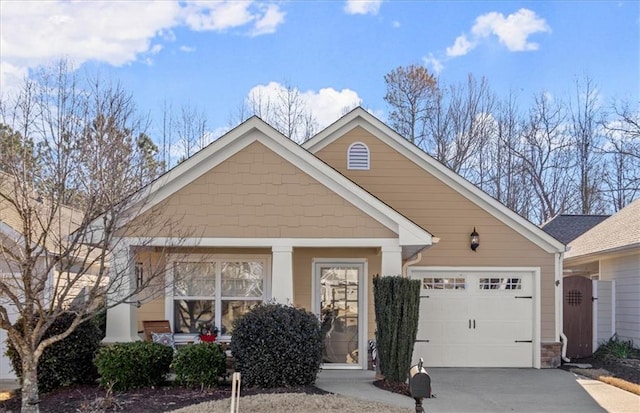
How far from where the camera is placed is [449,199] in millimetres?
13492

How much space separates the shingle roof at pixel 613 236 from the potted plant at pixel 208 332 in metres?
8.54

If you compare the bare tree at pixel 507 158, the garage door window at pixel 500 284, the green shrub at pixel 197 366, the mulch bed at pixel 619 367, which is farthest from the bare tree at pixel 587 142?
the green shrub at pixel 197 366

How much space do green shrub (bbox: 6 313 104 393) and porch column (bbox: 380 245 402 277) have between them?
500 cm

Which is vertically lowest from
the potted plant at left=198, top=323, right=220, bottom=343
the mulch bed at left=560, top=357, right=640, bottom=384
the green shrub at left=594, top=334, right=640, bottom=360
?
the mulch bed at left=560, top=357, right=640, bottom=384

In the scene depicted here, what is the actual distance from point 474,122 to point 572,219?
7.42 metres

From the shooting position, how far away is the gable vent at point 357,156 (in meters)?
13.6

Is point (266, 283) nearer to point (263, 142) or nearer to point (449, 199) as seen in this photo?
point (263, 142)

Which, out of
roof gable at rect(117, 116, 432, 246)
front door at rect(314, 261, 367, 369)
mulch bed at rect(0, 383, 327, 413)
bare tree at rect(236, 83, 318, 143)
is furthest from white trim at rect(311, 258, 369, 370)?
bare tree at rect(236, 83, 318, 143)

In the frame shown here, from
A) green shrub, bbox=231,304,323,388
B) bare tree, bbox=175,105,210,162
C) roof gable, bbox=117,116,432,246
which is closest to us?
green shrub, bbox=231,304,323,388

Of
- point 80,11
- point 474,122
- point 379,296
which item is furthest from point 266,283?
point 474,122

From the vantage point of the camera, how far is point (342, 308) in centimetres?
1245

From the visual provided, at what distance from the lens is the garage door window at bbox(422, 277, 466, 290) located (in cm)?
1343

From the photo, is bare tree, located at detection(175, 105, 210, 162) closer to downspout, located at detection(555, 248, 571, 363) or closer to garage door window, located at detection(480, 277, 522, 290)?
garage door window, located at detection(480, 277, 522, 290)

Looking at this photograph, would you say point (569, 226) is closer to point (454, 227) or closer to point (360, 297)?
point (454, 227)
